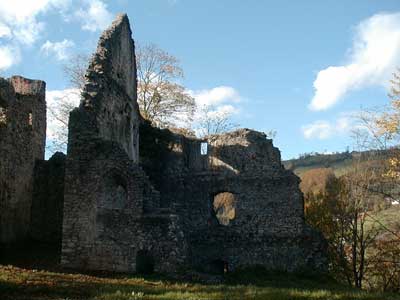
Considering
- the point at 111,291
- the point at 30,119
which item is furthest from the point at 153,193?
the point at 30,119

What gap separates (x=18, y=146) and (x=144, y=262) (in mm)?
8799

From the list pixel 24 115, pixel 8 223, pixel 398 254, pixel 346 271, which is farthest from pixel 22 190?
pixel 398 254

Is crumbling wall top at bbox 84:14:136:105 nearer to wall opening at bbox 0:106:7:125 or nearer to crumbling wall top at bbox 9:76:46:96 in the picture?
wall opening at bbox 0:106:7:125

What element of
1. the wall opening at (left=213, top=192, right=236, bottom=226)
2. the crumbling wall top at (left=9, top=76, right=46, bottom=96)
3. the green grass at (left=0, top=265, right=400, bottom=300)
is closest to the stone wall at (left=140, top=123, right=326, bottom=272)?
the crumbling wall top at (left=9, top=76, right=46, bottom=96)

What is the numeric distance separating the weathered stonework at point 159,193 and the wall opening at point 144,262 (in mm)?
42

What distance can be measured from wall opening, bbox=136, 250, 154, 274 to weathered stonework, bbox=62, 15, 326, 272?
4 cm

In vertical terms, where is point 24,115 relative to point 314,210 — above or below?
above

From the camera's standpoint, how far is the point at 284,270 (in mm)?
21469

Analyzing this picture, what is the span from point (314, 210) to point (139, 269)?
12.8 metres

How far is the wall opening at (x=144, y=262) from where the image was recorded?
17.1 m

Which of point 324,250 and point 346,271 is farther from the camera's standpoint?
point 346,271

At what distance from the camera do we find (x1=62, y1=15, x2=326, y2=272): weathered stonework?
1688 centimetres

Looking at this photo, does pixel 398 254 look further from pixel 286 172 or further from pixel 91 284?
pixel 91 284

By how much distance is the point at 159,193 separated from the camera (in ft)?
61.8
